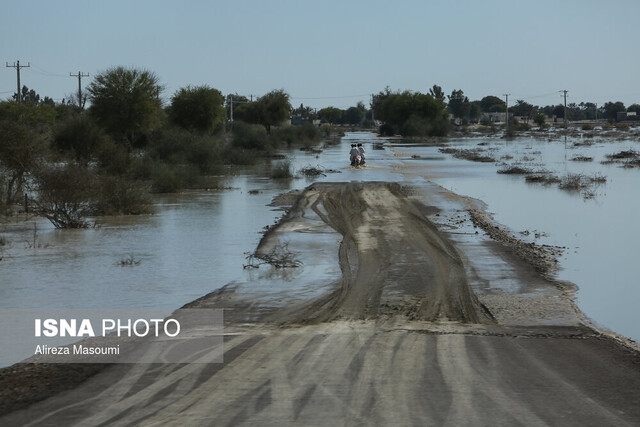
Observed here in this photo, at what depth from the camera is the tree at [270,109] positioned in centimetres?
10419

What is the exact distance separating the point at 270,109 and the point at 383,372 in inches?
3834

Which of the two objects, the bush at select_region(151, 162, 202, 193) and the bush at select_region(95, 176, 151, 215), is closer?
the bush at select_region(95, 176, 151, 215)

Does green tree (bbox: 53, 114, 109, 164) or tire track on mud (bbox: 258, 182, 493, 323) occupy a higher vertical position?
green tree (bbox: 53, 114, 109, 164)

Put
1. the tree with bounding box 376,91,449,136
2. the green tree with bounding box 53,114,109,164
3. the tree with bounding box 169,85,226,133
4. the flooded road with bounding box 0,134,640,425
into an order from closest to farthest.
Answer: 1. the flooded road with bounding box 0,134,640,425
2. the green tree with bounding box 53,114,109,164
3. the tree with bounding box 169,85,226,133
4. the tree with bounding box 376,91,449,136

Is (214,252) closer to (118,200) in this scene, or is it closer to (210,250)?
(210,250)

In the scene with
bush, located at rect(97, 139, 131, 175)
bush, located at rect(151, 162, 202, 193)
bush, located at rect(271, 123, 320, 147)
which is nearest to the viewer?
bush, located at rect(151, 162, 202, 193)

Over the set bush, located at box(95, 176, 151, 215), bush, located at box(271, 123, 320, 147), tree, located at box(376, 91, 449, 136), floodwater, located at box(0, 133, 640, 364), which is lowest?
floodwater, located at box(0, 133, 640, 364)

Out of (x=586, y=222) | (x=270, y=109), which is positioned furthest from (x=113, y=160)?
(x=270, y=109)

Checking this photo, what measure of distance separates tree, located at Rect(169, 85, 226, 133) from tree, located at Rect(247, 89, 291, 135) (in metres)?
28.9

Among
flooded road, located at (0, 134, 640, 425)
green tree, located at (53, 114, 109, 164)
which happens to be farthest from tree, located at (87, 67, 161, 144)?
flooded road, located at (0, 134, 640, 425)

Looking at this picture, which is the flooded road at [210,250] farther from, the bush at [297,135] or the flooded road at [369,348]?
the bush at [297,135]

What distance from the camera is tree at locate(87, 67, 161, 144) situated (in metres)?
54.3

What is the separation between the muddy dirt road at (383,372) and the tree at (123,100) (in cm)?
4336

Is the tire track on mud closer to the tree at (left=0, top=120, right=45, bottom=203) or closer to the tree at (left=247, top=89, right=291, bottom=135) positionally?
the tree at (left=0, top=120, right=45, bottom=203)
